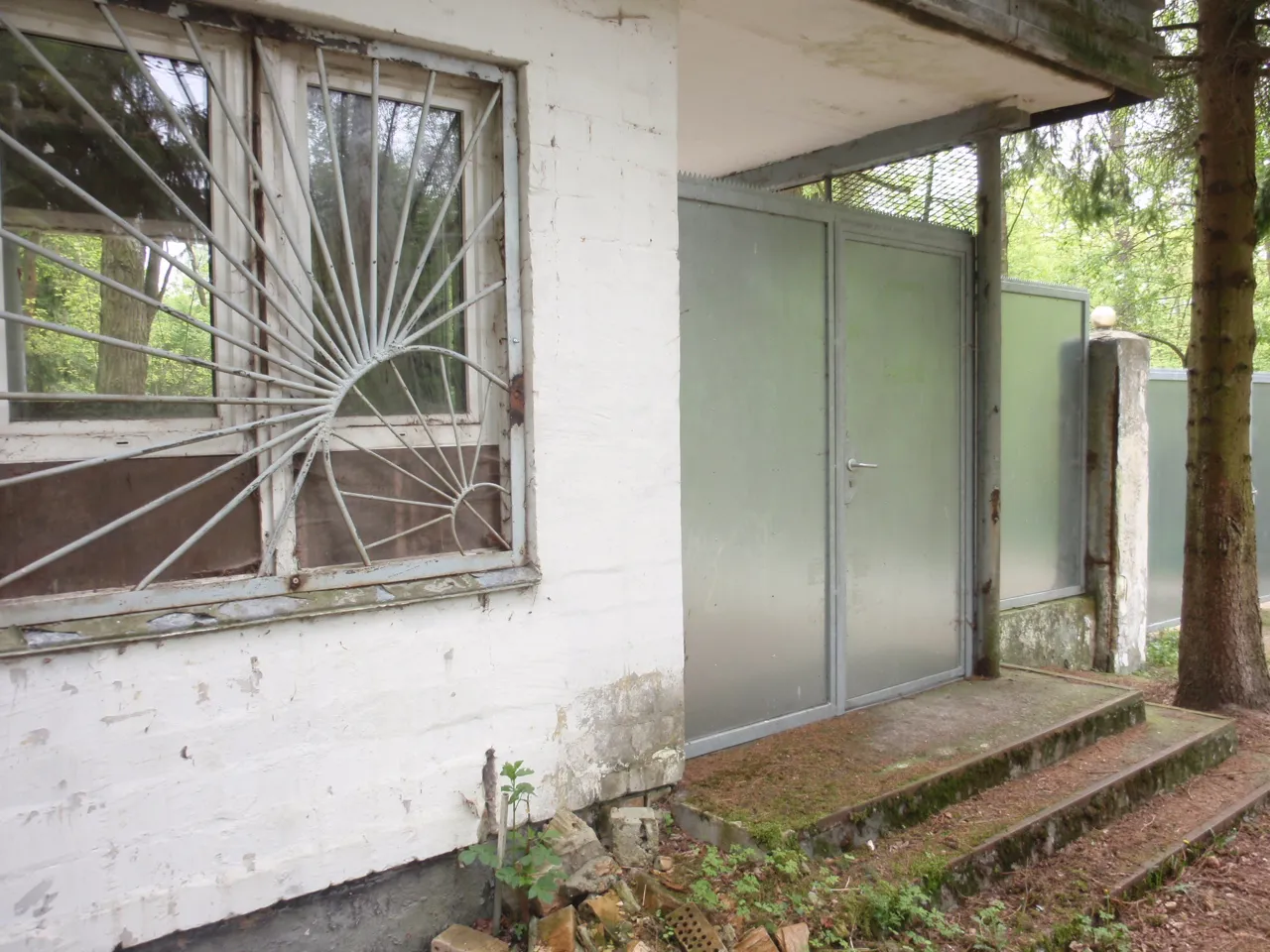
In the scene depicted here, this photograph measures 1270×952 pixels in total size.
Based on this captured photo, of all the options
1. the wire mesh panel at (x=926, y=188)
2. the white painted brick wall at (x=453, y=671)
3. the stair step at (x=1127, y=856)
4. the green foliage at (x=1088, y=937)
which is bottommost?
the green foliage at (x=1088, y=937)

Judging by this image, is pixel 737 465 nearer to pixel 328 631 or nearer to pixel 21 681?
pixel 328 631

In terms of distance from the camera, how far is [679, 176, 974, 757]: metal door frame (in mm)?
3932

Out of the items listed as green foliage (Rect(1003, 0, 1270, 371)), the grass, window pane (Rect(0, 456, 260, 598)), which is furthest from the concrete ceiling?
the grass

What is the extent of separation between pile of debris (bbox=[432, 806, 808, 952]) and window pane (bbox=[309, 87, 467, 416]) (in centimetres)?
139

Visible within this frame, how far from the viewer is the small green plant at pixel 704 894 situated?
2869 millimetres

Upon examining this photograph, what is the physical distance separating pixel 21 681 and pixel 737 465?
8.51 feet

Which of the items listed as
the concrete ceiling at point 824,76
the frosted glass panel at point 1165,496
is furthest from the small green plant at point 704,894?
the frosted glass panel at point 1165,496

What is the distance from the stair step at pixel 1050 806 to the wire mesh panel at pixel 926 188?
8.73ft

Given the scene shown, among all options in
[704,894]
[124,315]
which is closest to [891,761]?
[704,894]

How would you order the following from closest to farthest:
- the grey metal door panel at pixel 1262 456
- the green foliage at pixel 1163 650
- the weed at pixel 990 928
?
the weed at pixel 990 928 < the green foliage at pixel 1163 650 < the grey metal door panel at pixel 1262 456

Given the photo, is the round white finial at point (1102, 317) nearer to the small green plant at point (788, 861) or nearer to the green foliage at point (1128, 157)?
the green foliage at point (1128, 157)

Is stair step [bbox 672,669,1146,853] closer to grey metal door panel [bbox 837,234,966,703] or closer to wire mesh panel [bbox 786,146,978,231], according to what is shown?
grey metal door panel [bbox 837,234,966,703]

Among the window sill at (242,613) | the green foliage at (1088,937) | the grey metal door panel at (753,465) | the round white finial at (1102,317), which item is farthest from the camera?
the round white finial at (1102,317)

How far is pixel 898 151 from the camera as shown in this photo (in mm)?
4820
